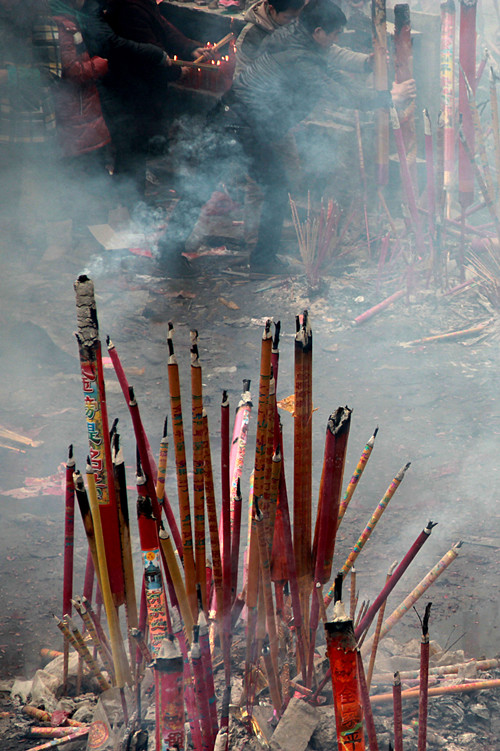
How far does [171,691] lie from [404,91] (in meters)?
8.04

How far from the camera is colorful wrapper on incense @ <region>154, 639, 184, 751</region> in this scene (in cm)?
107

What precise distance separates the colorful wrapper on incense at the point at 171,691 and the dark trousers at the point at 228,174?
276 inches

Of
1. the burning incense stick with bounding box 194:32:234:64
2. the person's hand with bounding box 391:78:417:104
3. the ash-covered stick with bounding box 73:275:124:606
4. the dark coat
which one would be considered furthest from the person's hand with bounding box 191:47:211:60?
the ash-covered stick with bounding box 73:275:124:606

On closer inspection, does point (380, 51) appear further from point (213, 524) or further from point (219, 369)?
point (213, 524)

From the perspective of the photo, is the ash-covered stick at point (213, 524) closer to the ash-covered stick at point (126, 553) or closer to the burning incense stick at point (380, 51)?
the ash-covered stick at point (126, 553)

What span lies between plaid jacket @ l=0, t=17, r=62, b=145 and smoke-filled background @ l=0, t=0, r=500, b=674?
90 millimetres

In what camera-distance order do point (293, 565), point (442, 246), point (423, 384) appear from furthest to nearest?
point (442, 246) → point (423, 384) → point (293, 565)

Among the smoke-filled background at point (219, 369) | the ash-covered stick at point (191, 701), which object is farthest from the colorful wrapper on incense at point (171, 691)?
the smoke-filled background at point (219, 369)

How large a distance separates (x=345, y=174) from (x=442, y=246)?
2263 millimetres

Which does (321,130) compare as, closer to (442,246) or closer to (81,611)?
(442,246)

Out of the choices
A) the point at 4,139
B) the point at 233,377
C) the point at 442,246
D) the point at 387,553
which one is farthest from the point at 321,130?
the point at 387,553

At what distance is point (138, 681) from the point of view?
185 cm

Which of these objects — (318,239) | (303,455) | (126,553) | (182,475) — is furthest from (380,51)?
(126,553)

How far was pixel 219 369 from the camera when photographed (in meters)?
6.02
